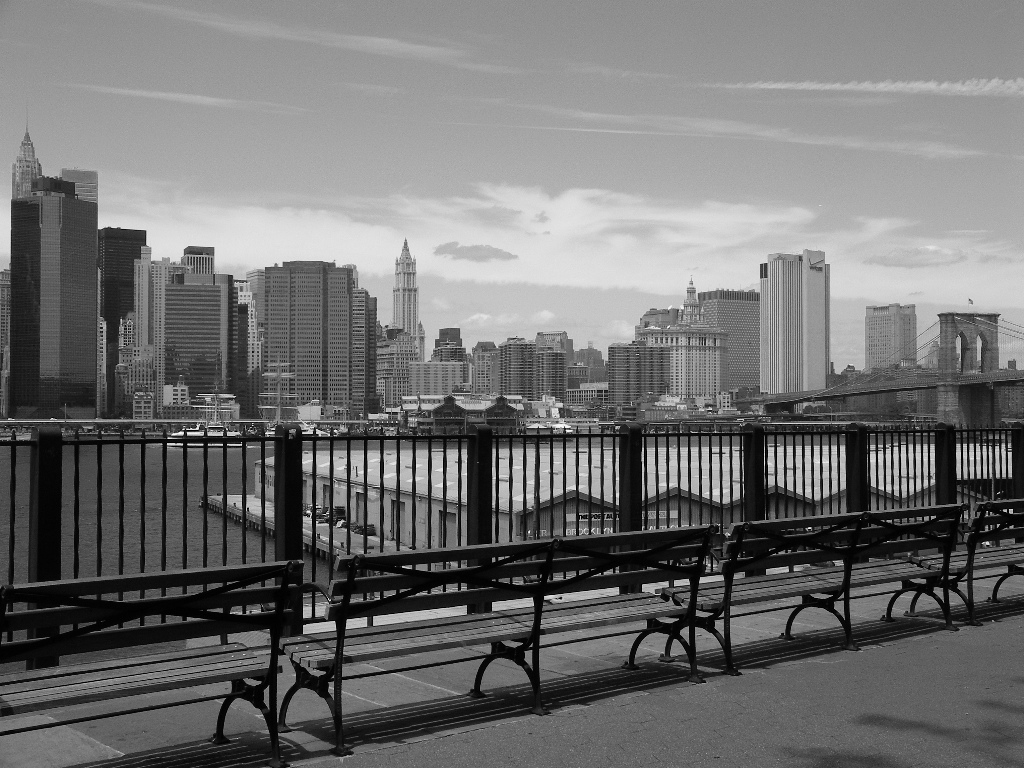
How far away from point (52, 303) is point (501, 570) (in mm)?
190562

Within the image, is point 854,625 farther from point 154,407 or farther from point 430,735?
point 154,407

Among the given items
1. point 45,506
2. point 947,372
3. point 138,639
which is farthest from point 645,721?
point 947,372

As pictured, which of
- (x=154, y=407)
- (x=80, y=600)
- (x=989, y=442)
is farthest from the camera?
(x=154, y=407)

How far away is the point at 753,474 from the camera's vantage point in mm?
9602

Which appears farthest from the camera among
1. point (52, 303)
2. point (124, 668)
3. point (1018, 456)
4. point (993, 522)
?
point (52, 303)

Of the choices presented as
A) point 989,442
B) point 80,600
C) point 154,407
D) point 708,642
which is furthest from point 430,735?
point 154,407

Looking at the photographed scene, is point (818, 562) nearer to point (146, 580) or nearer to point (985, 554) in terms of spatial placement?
point (985, 554)

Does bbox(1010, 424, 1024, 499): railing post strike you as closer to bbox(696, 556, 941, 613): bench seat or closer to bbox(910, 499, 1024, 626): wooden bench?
bbox(910, 499, 1024, 626): wooden bench

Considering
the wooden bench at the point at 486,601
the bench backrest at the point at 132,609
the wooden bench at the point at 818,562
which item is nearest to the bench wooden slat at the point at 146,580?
the bench backrest at the point at 132,609

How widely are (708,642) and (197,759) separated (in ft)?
11.8

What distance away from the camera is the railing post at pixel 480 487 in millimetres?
7680

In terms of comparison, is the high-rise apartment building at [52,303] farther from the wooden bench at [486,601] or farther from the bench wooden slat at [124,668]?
the bench wooden slat at [124,668]

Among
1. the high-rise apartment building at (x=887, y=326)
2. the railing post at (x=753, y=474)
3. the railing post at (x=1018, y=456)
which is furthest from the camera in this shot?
the high-rise apartment building at (x=887, y=326)

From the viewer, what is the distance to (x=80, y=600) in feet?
14.4
